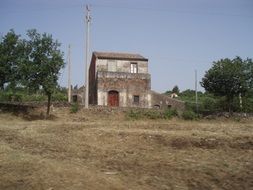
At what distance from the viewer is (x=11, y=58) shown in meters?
24.8

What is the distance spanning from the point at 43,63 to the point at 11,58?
2.33 meters

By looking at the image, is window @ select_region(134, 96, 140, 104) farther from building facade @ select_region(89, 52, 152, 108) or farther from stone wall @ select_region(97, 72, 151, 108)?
A: stone wall @ select_region(97, 72, 151, 108)

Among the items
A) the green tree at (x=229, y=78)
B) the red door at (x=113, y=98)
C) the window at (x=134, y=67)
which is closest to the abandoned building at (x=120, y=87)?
the red door at (x=113, y=98)

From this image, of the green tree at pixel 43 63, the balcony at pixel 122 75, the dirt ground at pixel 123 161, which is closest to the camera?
the dirt ground at pixel 123 161

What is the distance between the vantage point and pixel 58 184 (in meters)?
7.30

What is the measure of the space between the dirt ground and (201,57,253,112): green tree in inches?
629

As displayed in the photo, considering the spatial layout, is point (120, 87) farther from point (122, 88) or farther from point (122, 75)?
point (122, 75)

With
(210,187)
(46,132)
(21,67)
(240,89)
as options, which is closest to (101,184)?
(210,187)

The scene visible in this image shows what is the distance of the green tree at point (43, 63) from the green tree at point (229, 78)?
12.7 m

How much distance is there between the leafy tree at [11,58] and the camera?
24.7m

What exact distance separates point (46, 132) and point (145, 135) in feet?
14.9

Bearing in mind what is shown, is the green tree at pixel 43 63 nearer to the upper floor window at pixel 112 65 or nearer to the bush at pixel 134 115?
the bush at pixel 134 115

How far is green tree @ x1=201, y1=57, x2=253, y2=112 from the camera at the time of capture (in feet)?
95.8

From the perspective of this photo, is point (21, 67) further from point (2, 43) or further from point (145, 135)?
point (145, 135)
